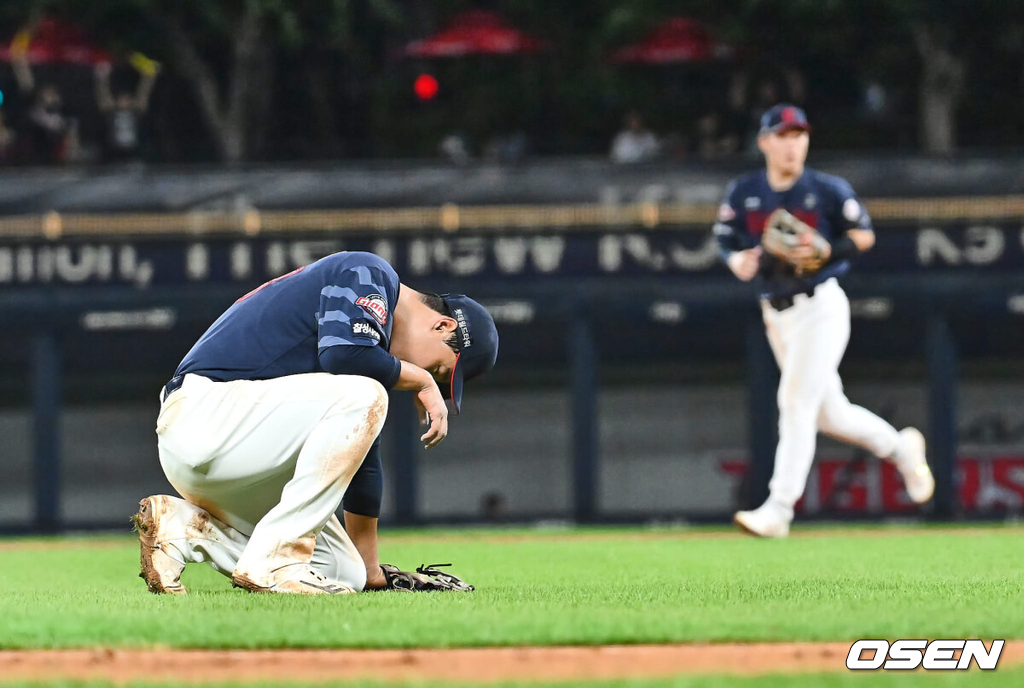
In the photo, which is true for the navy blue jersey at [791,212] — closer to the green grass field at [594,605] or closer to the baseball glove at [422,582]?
the green grass field at [594,605]

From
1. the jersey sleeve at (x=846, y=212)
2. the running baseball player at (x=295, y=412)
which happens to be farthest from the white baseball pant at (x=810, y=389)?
the running baseball player at (x=295, y=412)

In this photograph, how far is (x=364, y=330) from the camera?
5133 mm

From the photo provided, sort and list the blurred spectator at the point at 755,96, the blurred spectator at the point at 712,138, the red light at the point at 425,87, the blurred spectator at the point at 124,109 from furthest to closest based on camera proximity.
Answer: the red light at the point at 425,87 < the blurred spectator at the point at 124,109 < the blurred spectator at the point at 755,96 < the blurred spectator at the point at 712,138

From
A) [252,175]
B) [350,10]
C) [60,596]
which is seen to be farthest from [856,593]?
[350,10]

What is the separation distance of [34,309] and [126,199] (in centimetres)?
195

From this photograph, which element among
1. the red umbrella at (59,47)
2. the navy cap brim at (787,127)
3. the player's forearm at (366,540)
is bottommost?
the player's forearm at (366,540)

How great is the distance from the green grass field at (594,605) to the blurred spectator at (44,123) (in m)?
10.5

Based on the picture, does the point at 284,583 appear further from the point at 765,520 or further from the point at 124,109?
the point at 124,109

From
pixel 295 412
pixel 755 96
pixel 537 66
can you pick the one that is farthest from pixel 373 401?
pixel 537 66

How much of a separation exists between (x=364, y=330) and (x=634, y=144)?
1240 centimetres

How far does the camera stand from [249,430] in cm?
520

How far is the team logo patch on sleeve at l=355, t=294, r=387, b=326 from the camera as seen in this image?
16.9 ft

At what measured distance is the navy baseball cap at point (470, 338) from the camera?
5430mm

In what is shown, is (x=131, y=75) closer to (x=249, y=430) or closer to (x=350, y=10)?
(x=350, y=10)
